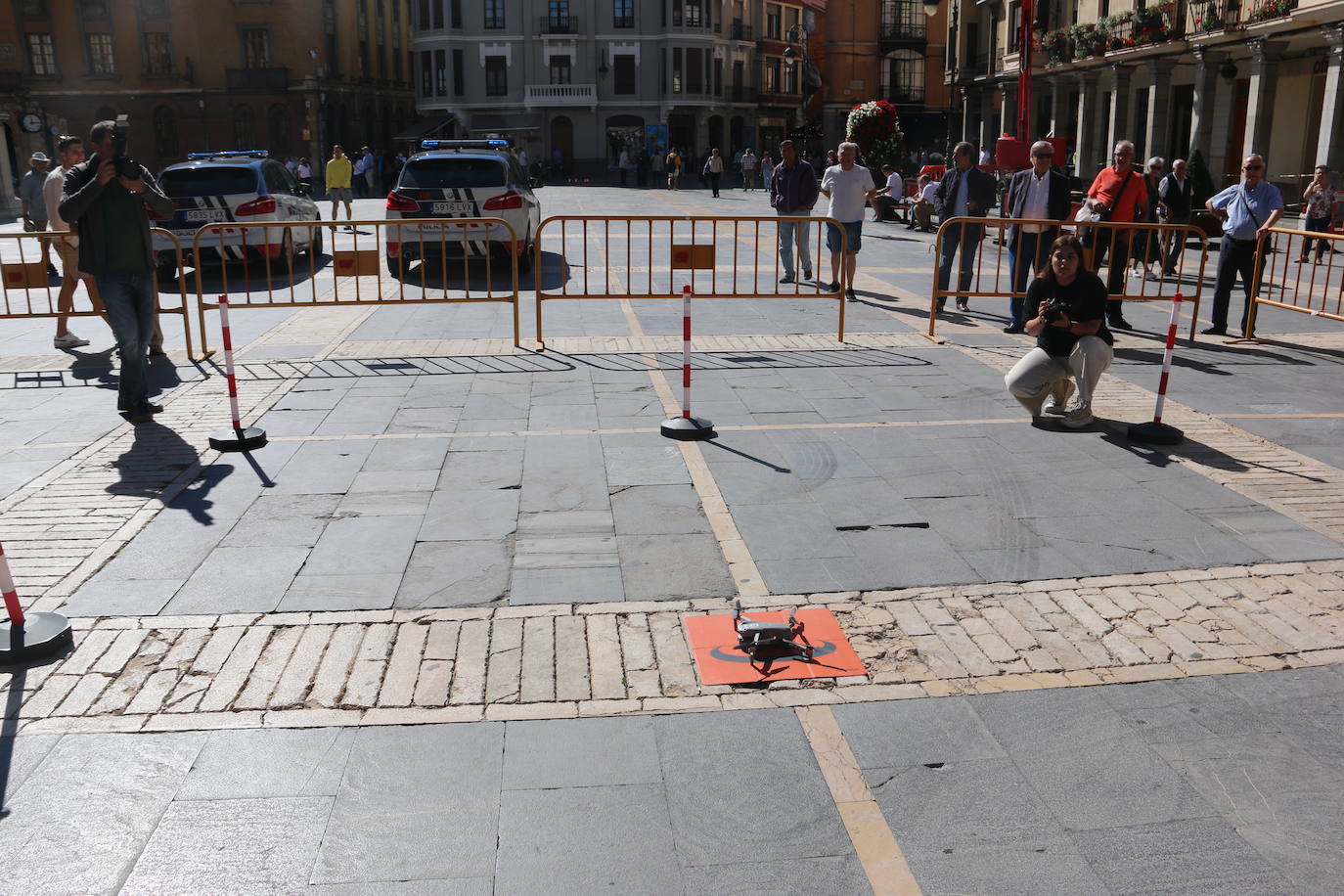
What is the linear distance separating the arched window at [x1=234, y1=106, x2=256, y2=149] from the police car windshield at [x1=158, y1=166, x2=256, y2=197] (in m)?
45.7

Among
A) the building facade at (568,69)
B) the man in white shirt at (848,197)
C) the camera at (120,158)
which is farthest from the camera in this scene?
the building facade at (568,69)

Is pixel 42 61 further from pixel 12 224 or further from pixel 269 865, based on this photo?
pixel 269 865

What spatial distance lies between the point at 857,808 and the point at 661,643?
1.34 meters

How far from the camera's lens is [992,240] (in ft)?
70.8

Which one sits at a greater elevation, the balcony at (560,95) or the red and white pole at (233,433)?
the balcony at (560,95)

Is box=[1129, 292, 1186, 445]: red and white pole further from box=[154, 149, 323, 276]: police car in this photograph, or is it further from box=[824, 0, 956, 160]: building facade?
box=[824, 0, 956, 160]: building facade

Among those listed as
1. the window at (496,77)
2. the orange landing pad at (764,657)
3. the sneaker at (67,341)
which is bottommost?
the orange landing pad at (764,657)

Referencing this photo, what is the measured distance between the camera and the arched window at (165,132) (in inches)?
2297

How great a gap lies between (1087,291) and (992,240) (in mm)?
14166

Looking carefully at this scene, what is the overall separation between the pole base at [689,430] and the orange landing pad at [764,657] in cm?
282

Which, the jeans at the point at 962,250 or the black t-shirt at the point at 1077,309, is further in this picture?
the jeans at the point at 962,250

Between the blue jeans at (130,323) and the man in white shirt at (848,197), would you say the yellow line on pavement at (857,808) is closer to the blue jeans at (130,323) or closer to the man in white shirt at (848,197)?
the blue jeans at (130,323)

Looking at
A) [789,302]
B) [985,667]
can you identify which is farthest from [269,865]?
[789,302]

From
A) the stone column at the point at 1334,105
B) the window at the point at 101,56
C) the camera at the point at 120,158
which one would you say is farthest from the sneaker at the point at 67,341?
the window at the point at 101,56
